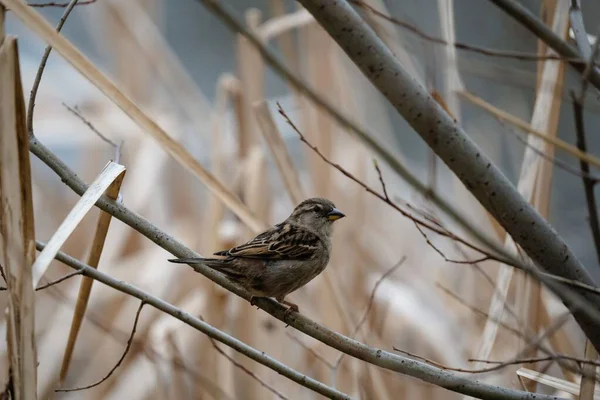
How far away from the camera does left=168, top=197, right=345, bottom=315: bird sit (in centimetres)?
212

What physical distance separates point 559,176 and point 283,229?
3.96m

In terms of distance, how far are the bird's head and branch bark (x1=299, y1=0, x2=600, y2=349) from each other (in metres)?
0.90

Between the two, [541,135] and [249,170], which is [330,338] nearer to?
[541,135]

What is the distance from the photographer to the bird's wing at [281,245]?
87.5 inches

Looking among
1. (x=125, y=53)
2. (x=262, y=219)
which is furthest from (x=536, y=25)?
(x=125, y=53)

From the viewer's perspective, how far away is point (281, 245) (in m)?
2.32

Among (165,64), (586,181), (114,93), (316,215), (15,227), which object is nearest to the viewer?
(15,227)

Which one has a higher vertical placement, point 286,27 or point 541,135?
point 286,27

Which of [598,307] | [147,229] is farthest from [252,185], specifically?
[598,307]

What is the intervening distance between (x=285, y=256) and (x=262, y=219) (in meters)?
0.79

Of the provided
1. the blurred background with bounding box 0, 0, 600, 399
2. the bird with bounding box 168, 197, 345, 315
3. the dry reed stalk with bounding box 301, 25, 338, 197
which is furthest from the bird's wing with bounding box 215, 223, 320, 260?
the dry reed stalk with bounding box 301, 25, 338, 197

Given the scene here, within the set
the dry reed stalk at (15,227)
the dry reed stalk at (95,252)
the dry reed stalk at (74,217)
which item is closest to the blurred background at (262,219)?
the dry reed stalk at (95,252)

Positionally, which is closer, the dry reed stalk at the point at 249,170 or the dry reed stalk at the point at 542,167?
the dry reed stalk at the point at 542,167

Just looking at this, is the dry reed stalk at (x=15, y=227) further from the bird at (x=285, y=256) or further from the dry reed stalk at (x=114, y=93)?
the bird at (x=285, y=256)
